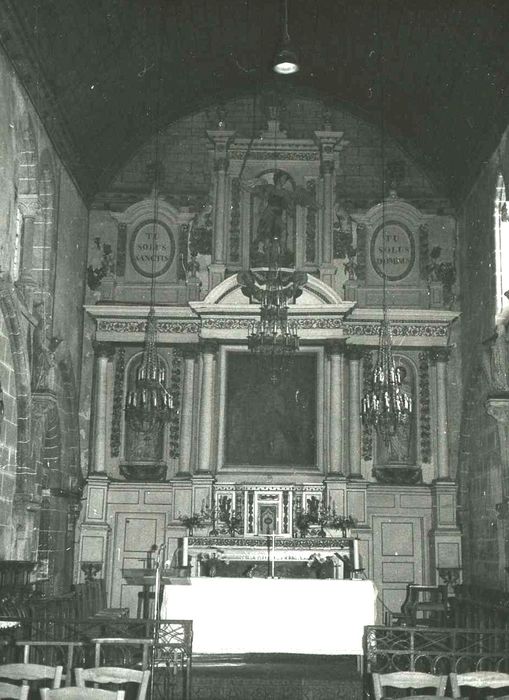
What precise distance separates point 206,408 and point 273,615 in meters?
5.32

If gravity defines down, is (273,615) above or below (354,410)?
below

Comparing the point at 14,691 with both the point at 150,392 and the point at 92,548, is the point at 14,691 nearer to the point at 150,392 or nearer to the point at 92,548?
the point at 150,392

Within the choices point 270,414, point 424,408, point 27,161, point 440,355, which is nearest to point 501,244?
point 440,355

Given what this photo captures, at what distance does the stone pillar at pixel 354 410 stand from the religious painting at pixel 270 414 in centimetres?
53

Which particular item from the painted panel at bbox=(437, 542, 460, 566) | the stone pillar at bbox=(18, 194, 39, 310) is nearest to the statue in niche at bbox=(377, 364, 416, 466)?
the painted panel at bbox=(437, 542, 460, 566)

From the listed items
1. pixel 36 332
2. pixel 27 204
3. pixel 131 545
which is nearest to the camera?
pixel 36 332

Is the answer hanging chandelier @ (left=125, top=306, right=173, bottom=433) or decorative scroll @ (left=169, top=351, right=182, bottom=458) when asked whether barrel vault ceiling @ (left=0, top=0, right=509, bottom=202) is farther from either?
hanging chandelier @ (left=125, top=306, right=173, bottom=433)

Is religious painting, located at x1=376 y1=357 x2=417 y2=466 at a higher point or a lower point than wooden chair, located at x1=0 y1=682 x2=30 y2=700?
higher

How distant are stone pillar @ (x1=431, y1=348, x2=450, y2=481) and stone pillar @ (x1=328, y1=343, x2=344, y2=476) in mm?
1421

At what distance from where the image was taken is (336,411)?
14.0 meters

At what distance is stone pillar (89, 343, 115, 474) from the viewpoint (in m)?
14.1

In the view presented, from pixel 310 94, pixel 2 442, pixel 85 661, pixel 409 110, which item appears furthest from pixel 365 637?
pixel 310 94

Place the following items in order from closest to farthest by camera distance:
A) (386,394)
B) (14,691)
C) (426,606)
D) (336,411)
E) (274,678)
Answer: (14,691), (274,678), (386,394), (426,606), (336,411)

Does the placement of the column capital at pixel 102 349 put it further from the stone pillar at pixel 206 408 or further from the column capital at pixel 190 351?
the stone pillar at pixel 206 408
